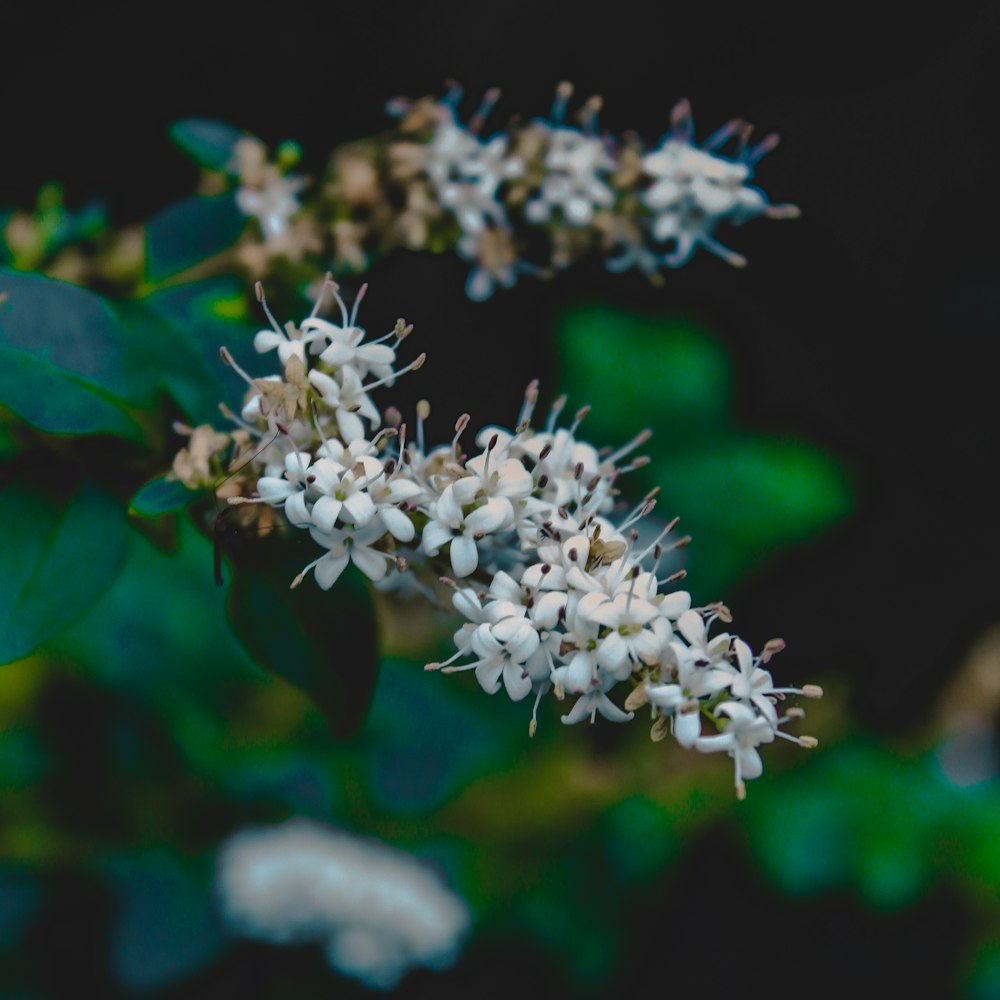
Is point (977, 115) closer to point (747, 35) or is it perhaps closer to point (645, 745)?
point (747, 35)

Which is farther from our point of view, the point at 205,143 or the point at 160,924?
the point at 160,924

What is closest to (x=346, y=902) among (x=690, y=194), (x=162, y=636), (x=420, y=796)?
(x=420, y=796)

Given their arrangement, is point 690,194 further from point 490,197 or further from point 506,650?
point 506,650

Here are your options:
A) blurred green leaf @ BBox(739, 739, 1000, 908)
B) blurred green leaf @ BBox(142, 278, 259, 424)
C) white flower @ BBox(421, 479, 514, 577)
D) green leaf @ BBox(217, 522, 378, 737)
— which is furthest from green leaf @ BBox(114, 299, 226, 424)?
blurred green leaf @ BBox(739, 739, 1000, 908)

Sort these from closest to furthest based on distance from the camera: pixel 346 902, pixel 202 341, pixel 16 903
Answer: pixel 202 341 < pixel 346 902 < pixel 16 903

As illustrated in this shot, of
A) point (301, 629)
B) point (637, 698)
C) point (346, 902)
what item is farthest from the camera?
point (346, 902)

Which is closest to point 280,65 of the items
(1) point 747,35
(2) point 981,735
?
(1) point 747,35
